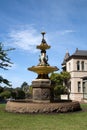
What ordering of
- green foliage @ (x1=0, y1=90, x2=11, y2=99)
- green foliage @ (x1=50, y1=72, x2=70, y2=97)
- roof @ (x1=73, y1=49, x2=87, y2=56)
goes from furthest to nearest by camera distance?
green foliage @ (x1=0, y1=90, x2=11, y2=99) < roof @ (x1=73, y1=49, x2=87, y2=56) < green foliage @ (x1=50, y1=72, x2=70, y2=97)

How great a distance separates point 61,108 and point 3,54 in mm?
28963

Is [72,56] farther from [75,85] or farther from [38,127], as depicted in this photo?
[38,127]

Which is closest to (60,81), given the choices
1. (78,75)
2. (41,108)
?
(78,75)

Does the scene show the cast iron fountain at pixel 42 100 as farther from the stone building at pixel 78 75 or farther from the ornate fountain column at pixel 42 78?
the stone building at pixel 78 75

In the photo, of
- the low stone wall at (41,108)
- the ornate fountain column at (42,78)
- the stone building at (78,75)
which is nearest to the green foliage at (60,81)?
the stone building at (78,75)

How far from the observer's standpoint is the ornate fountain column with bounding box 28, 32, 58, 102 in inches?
874

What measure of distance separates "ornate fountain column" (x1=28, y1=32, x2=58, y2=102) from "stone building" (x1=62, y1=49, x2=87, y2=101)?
34064mm

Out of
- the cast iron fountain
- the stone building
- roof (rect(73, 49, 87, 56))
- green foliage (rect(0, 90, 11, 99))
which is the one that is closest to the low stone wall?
the cast iron fountain

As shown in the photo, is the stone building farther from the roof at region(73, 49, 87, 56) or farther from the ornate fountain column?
the ornate fountain column

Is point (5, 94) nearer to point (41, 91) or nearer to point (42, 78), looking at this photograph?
point (42, 78)

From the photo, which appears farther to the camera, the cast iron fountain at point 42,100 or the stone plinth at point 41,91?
the stone plinth at point 41,91

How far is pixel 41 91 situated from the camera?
22203mm

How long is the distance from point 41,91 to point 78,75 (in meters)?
37.9

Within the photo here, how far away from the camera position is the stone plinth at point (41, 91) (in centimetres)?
2216
